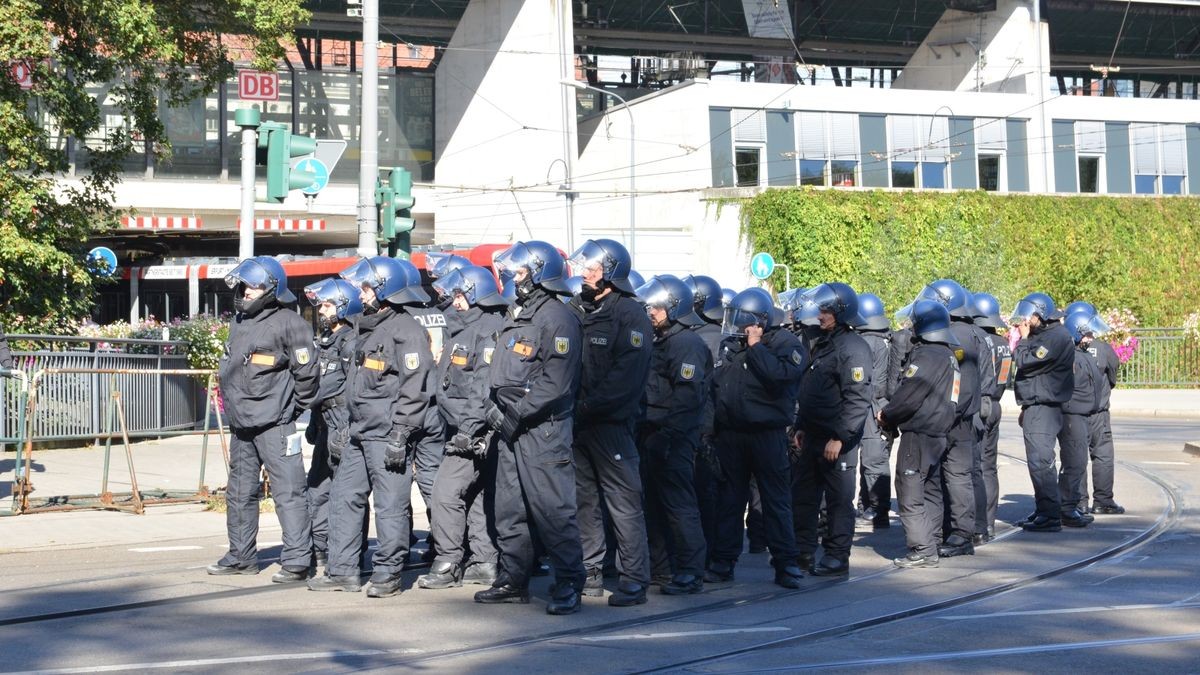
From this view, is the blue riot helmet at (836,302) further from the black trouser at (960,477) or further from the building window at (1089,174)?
the building window at (1089,174)

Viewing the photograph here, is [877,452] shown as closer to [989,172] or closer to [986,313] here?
[986,313]

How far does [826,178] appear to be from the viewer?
4469cm

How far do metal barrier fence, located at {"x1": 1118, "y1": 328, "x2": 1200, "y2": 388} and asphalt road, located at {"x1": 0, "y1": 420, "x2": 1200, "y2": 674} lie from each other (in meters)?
23.8

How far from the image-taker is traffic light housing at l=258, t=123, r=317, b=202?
45.6 feet

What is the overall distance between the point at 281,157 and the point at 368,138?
146cm

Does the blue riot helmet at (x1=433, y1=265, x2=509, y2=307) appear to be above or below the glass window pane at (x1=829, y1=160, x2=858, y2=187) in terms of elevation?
below

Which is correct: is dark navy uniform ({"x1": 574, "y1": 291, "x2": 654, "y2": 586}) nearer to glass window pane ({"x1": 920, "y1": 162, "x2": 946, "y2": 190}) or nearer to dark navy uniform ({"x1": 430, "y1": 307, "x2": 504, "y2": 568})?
dark navy uniform ({"x1": 430, "y1": 307, "x2": 504, "y2": 568})

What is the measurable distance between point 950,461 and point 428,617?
15.5ft

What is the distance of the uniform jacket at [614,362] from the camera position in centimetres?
883

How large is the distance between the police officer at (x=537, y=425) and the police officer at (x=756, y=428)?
163 centimetres

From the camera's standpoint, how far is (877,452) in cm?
1320

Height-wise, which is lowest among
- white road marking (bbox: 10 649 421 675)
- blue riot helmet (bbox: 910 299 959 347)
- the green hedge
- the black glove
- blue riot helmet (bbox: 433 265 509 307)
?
white road marking (bbox: 10 649 421 675)

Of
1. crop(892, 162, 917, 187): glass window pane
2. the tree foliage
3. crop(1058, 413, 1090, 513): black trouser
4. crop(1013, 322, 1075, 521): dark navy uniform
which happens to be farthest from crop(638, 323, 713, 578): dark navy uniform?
crop(892, 162, 917, 187): glass window pane

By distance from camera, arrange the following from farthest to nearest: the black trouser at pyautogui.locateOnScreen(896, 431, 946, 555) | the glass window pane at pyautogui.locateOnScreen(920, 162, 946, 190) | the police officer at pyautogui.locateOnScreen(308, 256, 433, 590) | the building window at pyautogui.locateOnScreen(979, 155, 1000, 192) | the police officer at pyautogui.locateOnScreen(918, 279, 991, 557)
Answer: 1. the building window at pyautogui.locateOnScreen(979, 155, 1000, 192)
2. the glass window pane at pyautogui.locateOnScreen(920, 162, 946, 190)
3. the police officer at pyautogui.locateOnScreen(918, 279, 991, 557)
4. the black trouser at pyautogui.locateOnScreen(896, 431, 946, 555)
5. the police officer at pyautogui.locateOnScreen(308, 256, 433, 590)
